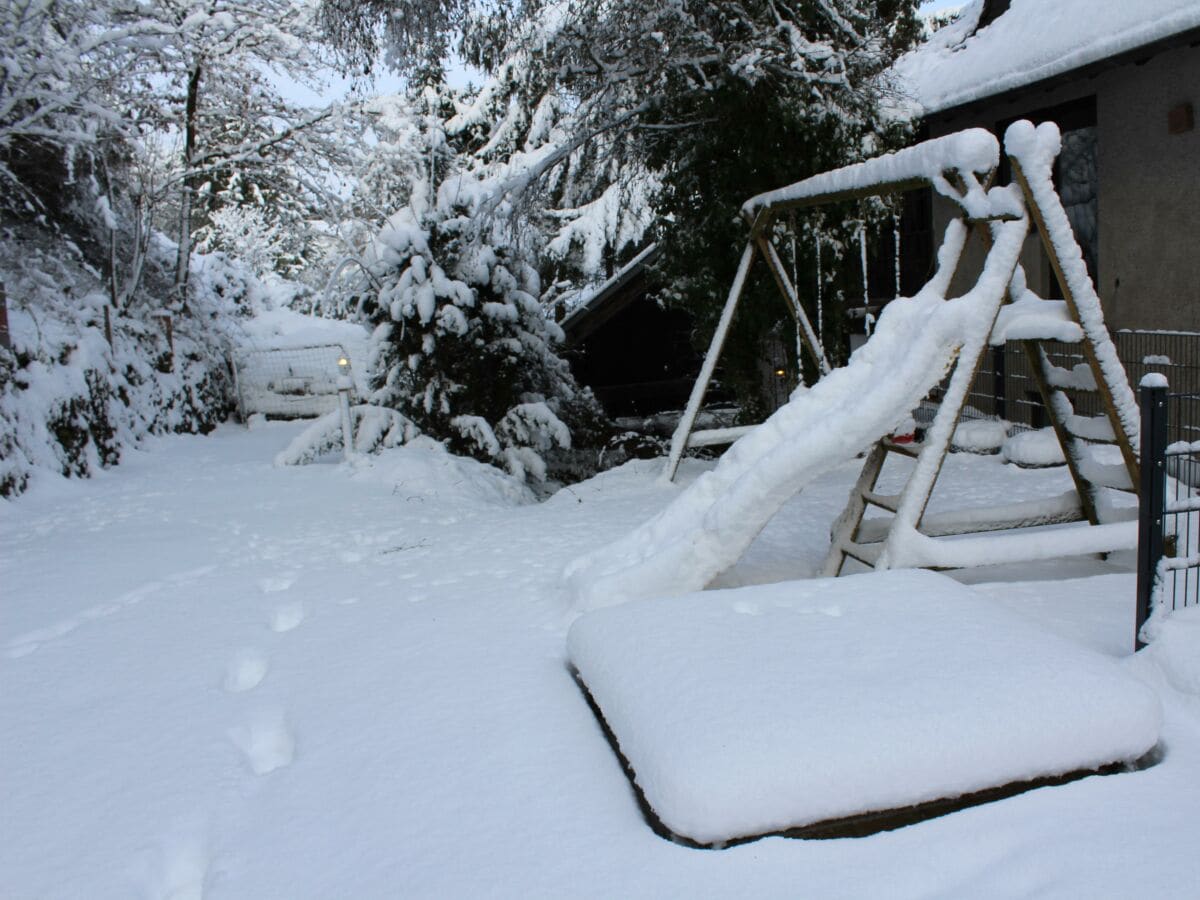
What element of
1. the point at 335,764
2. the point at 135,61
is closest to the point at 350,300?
the point at 135,61

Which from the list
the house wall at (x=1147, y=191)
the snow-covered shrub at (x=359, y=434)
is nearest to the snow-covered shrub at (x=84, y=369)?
the snow-covered shrub at (x=359, y=434)

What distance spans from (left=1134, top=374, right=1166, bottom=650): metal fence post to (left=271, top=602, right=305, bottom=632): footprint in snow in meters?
3.26

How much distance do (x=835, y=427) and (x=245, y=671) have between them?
2466 mm

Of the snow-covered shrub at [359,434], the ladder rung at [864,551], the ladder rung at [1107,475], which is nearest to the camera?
the ladder rung at [864,551]

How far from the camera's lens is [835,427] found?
13.0ft

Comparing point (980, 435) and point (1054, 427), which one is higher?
point (1054, 427)

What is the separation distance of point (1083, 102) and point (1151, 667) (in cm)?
824

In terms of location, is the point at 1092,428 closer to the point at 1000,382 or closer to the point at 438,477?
the point at 1000,382

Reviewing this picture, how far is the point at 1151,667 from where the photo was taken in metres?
3.12

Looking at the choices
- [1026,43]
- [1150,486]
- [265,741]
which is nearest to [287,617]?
[265,741]

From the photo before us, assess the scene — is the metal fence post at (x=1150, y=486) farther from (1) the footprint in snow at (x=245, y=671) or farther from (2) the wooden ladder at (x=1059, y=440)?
(1) the footprint in snow at (x=245, y=671)

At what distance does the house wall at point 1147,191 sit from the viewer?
835cm

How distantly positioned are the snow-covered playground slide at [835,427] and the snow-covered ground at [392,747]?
359 mm

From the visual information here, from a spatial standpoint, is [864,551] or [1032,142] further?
[864,551]
